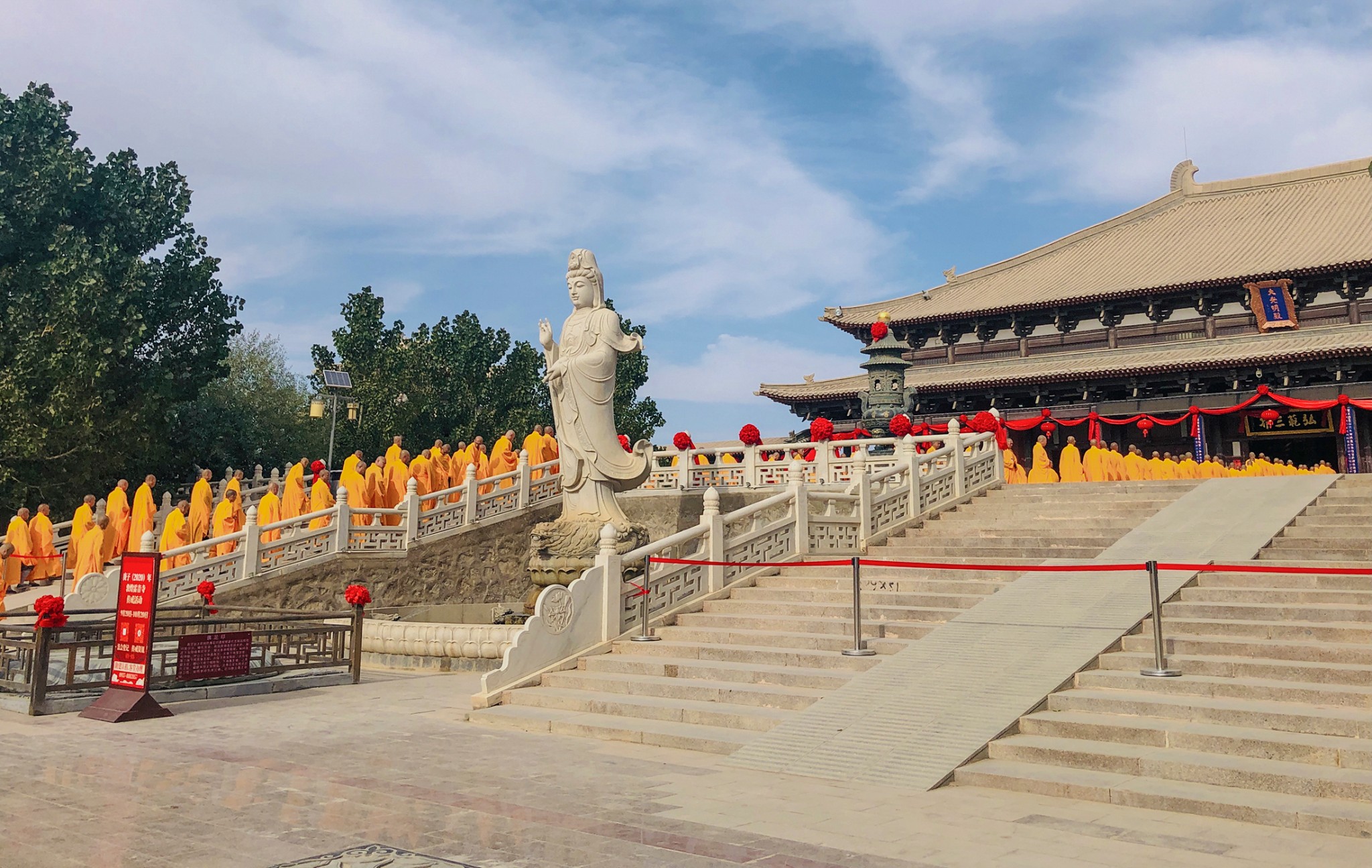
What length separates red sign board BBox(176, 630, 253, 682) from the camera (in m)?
9.77

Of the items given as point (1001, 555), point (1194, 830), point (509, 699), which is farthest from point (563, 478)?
point (1194, 830)

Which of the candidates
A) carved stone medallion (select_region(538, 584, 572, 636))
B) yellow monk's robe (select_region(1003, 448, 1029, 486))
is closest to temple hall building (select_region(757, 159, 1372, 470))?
yellow monk's robe (select_region(1003, 448, 1029, 486))

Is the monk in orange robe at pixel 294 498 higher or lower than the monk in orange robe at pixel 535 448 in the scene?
lower

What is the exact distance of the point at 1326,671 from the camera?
6871 millimetres

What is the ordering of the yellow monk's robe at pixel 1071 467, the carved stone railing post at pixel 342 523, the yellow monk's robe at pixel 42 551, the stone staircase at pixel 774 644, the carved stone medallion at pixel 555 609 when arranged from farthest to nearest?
the yellow monk's robe at pixel 1071 467, the yellow monk's robe at pixel 42 551, the carved stone railing post at pixel 342 523, the carved stone medallion at pixel 555 609, the stone staircase at pixel 774 644

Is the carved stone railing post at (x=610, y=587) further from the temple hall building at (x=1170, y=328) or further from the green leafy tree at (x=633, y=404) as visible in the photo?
the green leafy tree at (x=633, y=404)

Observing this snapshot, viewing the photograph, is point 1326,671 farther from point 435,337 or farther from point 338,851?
point 435,337

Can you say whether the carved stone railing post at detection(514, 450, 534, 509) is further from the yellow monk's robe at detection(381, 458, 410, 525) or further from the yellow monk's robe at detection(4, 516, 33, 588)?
the yellow monk's robe at detection(4, 516, 33, 588)

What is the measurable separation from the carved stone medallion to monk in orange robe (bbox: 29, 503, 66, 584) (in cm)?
1101

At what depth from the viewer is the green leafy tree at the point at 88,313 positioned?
21594 mm

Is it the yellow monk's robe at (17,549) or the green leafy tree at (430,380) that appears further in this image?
the green leafy tree at (430,380)

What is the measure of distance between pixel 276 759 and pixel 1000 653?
17.9ft

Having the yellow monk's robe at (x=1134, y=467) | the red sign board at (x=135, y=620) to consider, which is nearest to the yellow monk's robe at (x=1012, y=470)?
the yellow monk's robe at (x=1134, y=467)

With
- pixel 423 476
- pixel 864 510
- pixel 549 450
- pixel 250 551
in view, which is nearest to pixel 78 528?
pixel 250 551
